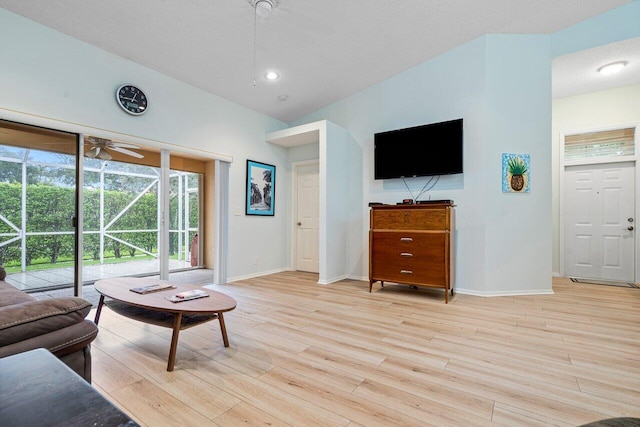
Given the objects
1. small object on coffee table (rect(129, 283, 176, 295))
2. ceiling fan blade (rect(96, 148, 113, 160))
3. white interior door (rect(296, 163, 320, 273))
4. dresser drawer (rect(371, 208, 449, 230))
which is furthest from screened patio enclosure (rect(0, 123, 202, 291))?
dresser drawer (rect(371, 208, 449, 230))

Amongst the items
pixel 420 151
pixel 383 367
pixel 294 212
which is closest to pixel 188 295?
pixel 383 367

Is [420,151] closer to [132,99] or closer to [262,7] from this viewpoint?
[262,7]

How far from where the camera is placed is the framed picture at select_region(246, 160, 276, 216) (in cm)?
495

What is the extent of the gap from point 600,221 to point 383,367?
4.95m

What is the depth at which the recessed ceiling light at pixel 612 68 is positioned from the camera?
4.02 m

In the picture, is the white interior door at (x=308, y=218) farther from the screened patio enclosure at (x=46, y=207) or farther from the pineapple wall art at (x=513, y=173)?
the pineapple wall art at (x=513, y=173)

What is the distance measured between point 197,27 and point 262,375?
10.8 feet

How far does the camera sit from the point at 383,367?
199cm

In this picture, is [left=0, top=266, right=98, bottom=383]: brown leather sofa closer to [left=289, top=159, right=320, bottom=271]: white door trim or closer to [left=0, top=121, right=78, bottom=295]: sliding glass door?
[left=0, top=121, right=78, bottom=295]: sliding glass door

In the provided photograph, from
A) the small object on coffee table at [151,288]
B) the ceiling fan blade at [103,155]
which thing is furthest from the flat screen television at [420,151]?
the ceiling fan blade at [103,155]

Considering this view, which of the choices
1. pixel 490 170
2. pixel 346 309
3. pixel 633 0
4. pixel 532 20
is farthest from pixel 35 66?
pixel 633 0

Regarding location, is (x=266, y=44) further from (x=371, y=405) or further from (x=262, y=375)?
(x=371, y=405)

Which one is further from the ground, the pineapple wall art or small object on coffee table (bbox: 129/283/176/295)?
the pineapple wall art

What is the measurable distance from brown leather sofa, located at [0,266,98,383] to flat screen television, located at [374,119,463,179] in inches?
153
